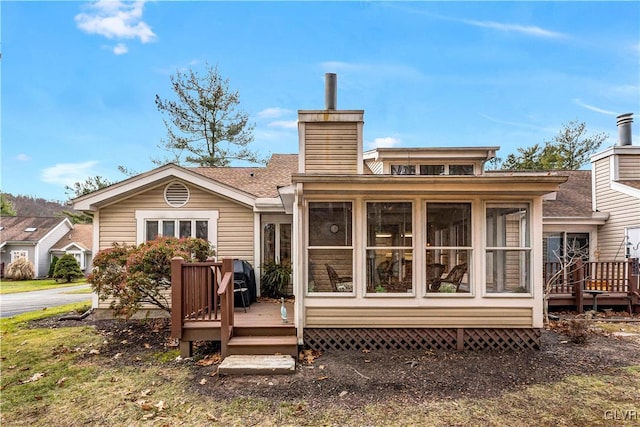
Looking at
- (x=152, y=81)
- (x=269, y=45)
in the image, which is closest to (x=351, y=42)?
(x=269, y=45)

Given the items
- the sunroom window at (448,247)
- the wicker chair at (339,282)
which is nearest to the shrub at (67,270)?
the wicker chair at (339,282)

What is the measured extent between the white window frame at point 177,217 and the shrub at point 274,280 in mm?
1313

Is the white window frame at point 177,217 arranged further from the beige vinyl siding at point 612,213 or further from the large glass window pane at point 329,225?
the beige vinyl siding at point 612,213

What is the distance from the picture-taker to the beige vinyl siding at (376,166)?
368 inches

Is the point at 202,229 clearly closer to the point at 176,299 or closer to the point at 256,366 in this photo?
the point at 176,299

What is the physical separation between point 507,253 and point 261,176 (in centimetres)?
713

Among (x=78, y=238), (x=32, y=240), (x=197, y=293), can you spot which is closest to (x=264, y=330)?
(x=197, y=293)

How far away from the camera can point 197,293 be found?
17.7ft

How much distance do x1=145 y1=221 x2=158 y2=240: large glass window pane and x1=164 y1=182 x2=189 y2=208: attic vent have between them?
0.59 meters

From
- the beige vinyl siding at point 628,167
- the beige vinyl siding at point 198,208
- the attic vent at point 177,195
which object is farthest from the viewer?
the beige vinyl siding at point 628,167

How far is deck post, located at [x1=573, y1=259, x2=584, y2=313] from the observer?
26.9 feet

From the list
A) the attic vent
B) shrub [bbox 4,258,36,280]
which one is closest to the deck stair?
the attic vent

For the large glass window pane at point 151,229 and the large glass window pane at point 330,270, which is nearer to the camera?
the large glass window pane at point 330,270

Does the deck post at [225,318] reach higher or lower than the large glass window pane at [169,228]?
lower
